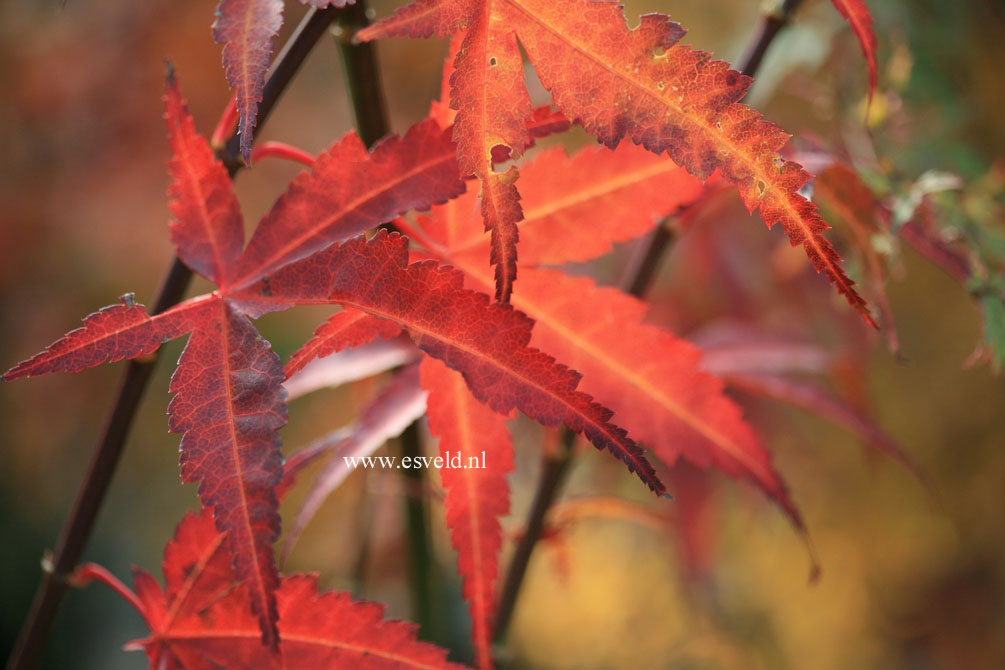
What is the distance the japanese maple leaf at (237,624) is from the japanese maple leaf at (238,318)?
6cm

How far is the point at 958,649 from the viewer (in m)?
1.13

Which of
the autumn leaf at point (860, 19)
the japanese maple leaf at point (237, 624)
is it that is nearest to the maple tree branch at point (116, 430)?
the japanese maple leaf at point (237, 624)

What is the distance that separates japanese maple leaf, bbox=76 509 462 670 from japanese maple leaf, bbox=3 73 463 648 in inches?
2.5

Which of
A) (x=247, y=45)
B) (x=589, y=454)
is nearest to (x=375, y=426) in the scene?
(x=247, y=45)

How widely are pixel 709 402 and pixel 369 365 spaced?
0.20 m

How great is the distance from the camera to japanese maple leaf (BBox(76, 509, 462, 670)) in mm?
311

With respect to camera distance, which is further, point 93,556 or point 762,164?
point 93,556

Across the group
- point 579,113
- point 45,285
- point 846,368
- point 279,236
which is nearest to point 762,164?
point 579,113

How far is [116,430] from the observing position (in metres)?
0.32

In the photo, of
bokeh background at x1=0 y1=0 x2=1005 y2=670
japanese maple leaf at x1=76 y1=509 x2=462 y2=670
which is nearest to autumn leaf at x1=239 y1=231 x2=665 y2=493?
japanese maple leaf at x1=76 y1=509 x2=462 y2=670

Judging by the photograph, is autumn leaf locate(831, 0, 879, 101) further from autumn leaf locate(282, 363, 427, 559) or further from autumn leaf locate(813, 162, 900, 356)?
autumn leaf locate(282, 363, 427, 559)

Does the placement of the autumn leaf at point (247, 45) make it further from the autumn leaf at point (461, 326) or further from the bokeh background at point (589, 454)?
the bokeh background at point (589, 454)

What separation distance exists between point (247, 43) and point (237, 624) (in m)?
0.23

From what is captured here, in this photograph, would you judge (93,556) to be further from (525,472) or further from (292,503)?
(525,472)
